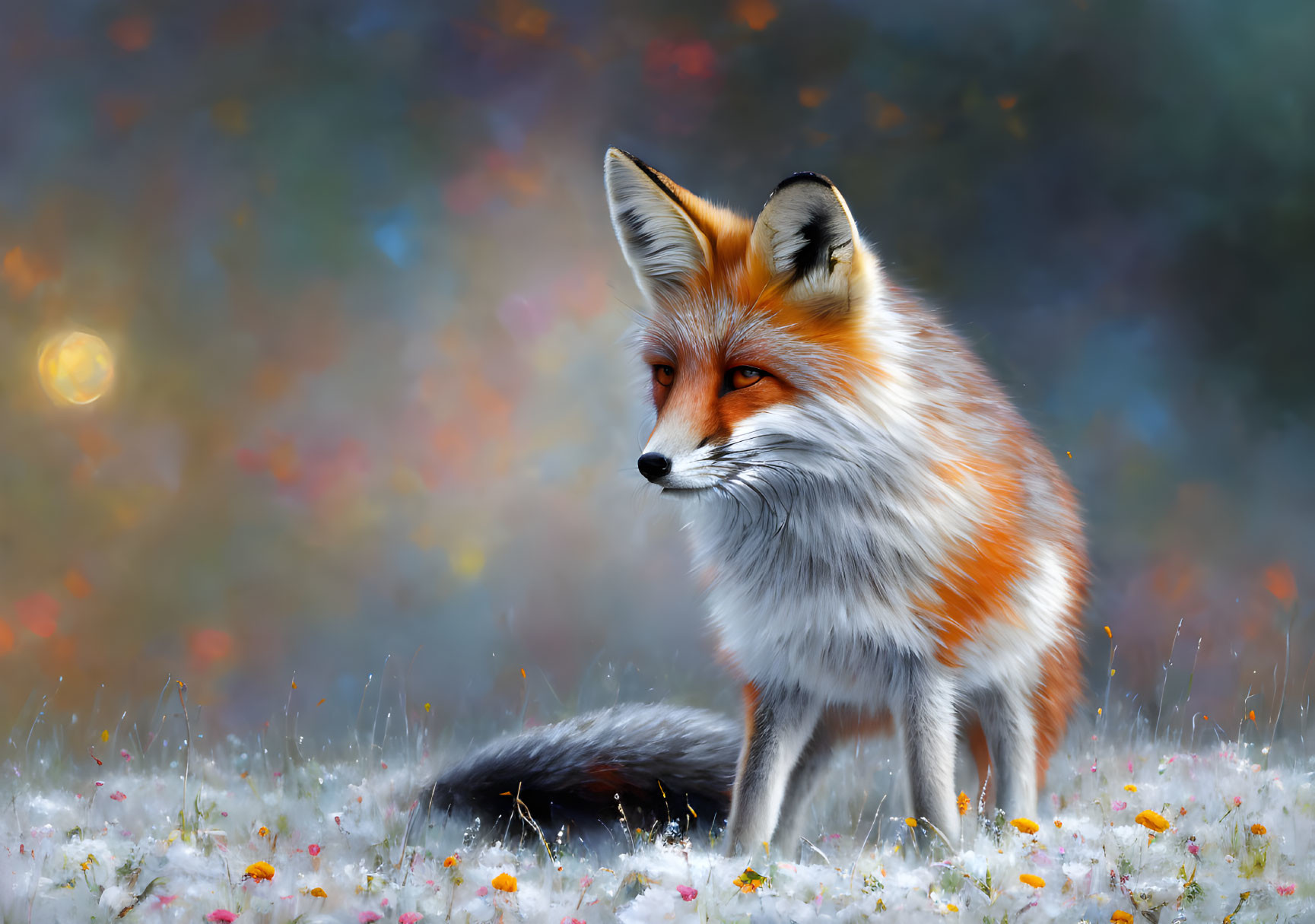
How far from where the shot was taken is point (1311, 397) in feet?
12.1

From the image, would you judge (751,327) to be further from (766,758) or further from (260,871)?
(260,871)

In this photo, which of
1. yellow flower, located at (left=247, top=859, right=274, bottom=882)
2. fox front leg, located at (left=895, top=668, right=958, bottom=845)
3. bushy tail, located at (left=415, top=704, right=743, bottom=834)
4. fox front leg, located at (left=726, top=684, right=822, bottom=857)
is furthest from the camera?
bushy tail, located at (left=415, top=704, right=743, bottom=834)

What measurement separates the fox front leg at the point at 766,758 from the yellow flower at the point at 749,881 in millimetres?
513

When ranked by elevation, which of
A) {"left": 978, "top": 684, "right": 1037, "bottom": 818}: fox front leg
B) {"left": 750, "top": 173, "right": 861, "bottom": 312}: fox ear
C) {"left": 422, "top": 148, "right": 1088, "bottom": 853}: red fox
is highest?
{"left": 750, "top": 173, "right": 861, "bottom": 312}: fox ear

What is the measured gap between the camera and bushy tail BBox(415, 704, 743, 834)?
2908mm

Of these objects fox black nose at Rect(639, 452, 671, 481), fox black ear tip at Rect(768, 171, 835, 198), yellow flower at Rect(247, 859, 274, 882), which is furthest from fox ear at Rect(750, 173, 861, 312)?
yellow flower at Rect(247, 859, 274, 882)

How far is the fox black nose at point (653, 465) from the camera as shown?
224 cm

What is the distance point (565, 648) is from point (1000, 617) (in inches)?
74.0

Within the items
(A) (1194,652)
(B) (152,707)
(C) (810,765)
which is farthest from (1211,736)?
(B) (152,707)

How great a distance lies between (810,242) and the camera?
2482mm

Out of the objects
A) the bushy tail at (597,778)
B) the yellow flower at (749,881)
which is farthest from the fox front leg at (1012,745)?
Result: the yellow flower at (749,881)

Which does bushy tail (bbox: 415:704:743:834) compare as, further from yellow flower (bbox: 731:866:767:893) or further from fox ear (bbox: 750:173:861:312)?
fox ear (bbox: 750:173:861:312)

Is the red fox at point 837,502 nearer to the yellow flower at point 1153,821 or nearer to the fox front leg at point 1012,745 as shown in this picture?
the fox front leg at point 1012,745

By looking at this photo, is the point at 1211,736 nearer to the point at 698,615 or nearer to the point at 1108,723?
the point at 1108,723
